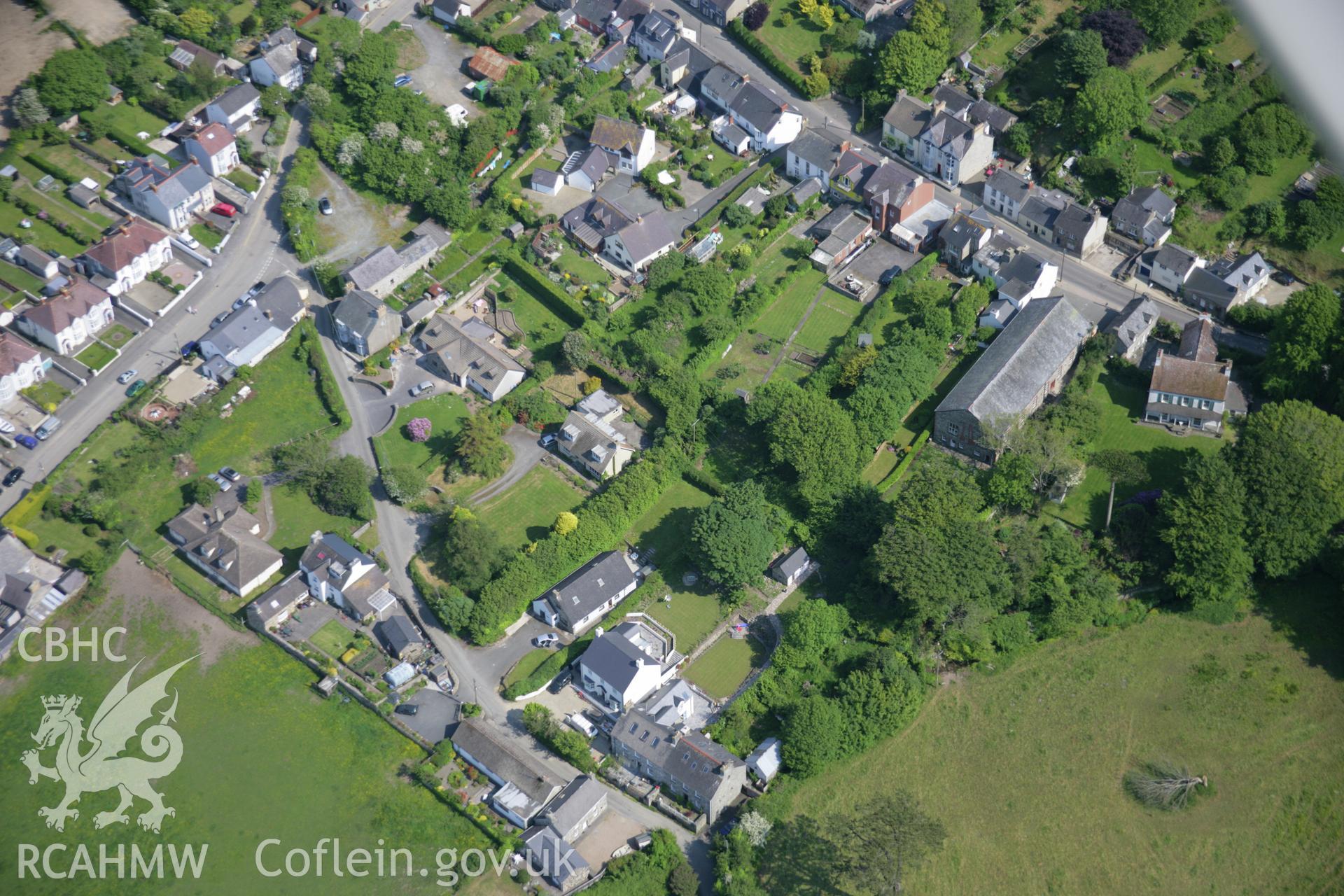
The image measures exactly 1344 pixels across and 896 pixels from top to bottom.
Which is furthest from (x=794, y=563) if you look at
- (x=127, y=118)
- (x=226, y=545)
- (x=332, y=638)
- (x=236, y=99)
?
(x=127, y=118)

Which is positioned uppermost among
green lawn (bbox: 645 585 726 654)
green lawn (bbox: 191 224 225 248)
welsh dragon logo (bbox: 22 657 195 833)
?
green lawn (bbox: 191 224 225 248)

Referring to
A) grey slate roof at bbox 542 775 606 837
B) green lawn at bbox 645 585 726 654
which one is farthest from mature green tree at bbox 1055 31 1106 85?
grey slate roof at bbox 542 775 606 837

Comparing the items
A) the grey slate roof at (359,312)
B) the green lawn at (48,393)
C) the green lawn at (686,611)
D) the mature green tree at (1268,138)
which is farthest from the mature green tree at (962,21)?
the green lawn at (48,393)

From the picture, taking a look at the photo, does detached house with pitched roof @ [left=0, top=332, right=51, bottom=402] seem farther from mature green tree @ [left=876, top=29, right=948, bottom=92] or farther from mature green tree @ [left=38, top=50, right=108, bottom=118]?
mature green tree @ [left=876, top=29, right=948, bottom=92]

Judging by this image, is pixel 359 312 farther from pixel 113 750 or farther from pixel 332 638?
pixel 113 750

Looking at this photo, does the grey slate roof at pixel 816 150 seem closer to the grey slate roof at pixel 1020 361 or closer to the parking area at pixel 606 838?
the grey slate roof at pixel 1020 361
